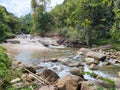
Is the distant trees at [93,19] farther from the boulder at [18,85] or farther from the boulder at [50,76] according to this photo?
the boulder at [18,85]

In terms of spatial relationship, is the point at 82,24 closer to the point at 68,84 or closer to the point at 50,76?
the point at 50,76

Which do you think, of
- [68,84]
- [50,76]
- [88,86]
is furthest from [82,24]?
[88,86]

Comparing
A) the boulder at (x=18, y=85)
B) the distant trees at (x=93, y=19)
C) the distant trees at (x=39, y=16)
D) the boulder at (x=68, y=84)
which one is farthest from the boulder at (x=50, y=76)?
the distant trees at (x=39, y=16)

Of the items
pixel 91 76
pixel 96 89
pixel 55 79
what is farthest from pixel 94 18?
pixel 96 89

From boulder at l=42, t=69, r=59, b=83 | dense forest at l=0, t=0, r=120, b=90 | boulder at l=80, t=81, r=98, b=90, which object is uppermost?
dense forest at l=0, t=0, r=120, b=90

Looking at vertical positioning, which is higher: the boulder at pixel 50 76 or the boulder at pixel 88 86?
the boulder at pixel 88 86

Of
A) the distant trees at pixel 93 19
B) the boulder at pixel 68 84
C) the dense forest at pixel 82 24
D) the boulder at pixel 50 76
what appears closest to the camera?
the boulder at pixel 68 84

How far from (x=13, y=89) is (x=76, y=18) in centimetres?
2166

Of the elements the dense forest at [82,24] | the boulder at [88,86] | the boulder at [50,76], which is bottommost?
the boulder at [50,76]

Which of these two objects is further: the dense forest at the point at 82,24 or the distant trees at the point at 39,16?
the distant trees at the point at 39,16

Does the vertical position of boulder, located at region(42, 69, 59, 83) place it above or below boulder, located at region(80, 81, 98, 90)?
below

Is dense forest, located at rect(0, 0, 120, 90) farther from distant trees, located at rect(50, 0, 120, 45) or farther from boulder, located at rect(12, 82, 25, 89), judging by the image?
boulder, located at rect(12, 82, 25, 89)

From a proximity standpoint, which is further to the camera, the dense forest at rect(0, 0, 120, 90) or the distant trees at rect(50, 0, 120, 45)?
the distant trees at rect(50, 0, 120, 45)

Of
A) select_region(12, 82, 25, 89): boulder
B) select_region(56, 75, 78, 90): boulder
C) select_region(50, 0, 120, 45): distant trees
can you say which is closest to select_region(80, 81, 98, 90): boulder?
select_region(56, 75, 78, 90): boulder
